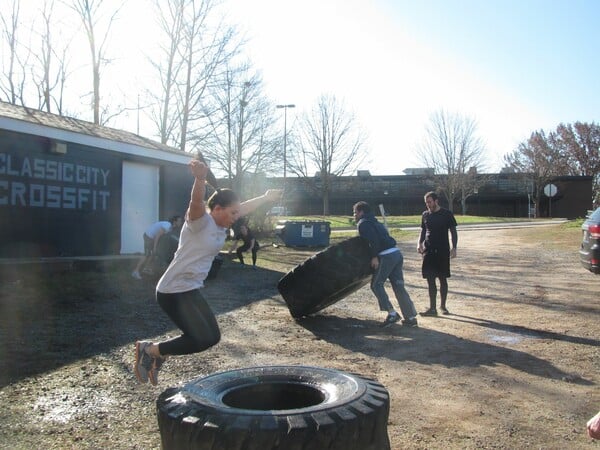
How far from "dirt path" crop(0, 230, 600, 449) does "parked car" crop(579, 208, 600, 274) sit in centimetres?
59

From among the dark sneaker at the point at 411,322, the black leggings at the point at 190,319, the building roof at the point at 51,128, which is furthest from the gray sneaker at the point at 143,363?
the building roof at the point at 51,128

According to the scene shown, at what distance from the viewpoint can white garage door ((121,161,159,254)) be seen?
50.6 ft

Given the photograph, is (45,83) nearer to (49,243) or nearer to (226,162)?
(226,162)

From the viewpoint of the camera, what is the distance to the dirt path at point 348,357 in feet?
13.5

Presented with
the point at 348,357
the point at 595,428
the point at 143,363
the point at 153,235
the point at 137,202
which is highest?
the point at 137,202

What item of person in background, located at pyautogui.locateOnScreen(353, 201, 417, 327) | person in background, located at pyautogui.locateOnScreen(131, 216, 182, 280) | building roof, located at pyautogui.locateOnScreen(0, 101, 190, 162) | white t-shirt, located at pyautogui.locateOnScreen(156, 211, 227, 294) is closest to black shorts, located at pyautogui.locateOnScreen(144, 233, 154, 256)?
person in background, located at pyautogui.locateOnScreen(131, 216, 182, 280)

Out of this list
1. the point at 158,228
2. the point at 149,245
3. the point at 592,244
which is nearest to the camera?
the point at 592,244

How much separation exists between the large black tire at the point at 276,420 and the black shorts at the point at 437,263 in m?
5.33

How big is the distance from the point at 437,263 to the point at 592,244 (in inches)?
127

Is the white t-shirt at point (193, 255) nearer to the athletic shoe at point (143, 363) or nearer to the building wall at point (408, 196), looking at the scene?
the athletic shoe at point (143, 363)

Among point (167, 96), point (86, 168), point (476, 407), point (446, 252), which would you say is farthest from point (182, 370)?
point (167, 96)

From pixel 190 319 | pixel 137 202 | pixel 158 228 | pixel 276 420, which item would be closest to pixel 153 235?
pixel 158 228

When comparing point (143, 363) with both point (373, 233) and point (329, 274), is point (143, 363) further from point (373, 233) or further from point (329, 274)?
point (373, 233)

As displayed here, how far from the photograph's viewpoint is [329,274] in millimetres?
7996
